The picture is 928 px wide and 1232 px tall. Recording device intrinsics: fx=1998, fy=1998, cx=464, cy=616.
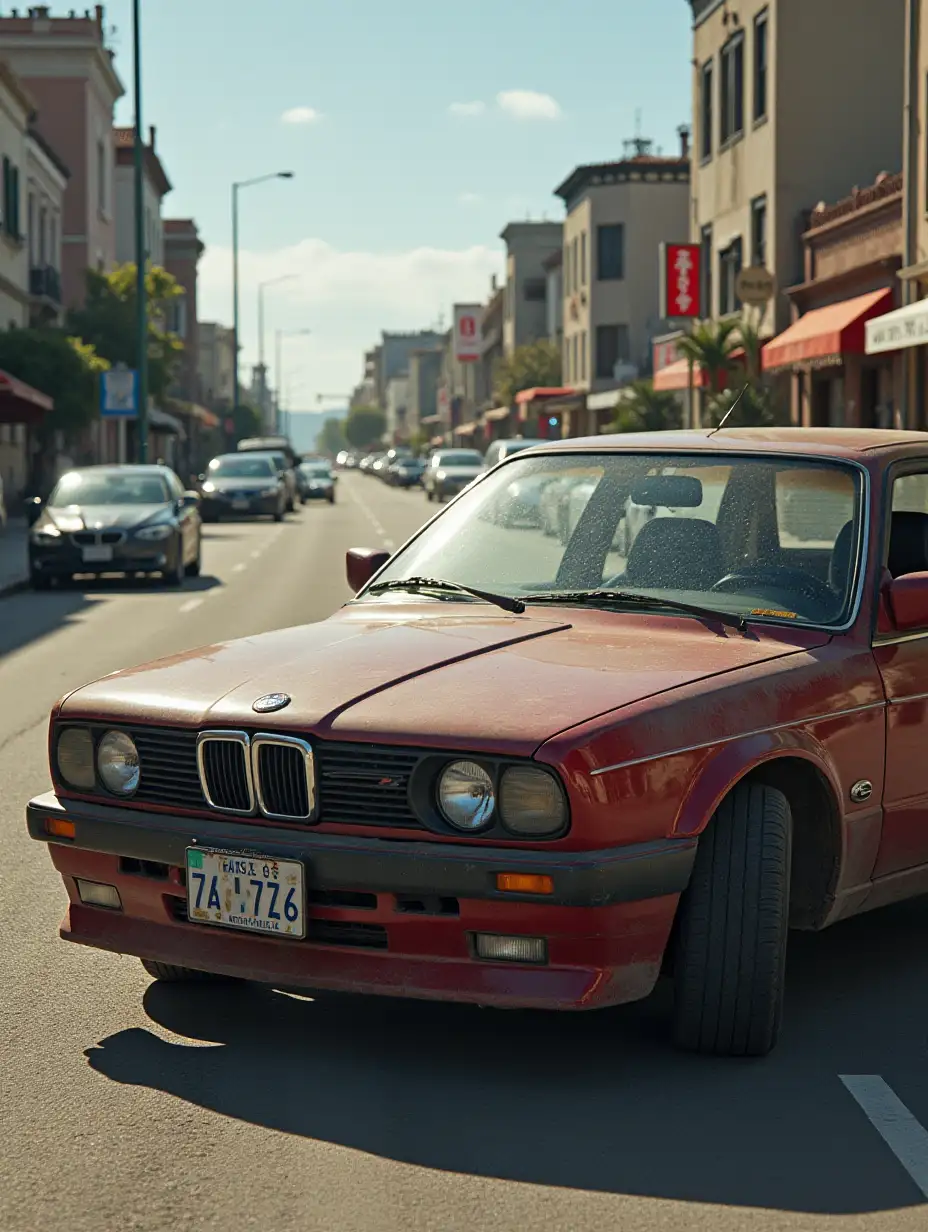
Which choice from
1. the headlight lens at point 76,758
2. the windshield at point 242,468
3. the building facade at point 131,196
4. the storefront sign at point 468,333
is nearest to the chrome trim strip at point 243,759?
the headlight lens at point 76,758

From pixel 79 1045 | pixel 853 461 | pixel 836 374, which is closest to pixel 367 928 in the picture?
pixel 79 1045

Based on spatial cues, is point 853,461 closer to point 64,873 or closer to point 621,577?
point 621,577

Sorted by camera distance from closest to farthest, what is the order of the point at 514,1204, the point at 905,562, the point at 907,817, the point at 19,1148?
the point at 514,1204 → the point at 19,1148 → the point at 907,817 → the point at 905,562

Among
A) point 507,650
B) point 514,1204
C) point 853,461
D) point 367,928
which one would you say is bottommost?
point 514,1204

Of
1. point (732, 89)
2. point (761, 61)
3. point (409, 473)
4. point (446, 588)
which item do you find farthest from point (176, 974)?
point (409, 473)

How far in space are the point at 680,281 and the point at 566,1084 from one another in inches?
1643

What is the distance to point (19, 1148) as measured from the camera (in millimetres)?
4250

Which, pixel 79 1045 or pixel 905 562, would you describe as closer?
pixel 79 1045

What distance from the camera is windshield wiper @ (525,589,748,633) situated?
5488 mm

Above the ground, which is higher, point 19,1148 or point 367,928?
point 367,928

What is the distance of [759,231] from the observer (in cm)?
4066

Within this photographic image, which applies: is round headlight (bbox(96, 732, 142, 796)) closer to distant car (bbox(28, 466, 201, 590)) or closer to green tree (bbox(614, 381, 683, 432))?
distant car (bbox(28, 466, 201, 590))

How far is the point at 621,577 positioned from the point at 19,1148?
97.3 inches

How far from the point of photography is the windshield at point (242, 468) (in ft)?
156
